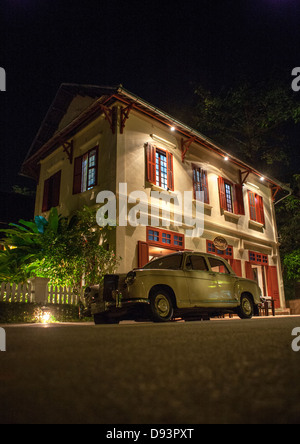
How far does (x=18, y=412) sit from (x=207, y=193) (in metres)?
14.2

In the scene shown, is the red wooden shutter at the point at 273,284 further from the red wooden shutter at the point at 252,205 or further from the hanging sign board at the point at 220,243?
the hanging sign board at the point at 220,243

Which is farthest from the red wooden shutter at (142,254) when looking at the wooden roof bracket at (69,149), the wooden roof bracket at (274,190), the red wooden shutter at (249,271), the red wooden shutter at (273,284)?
the wooden roof bracket at (274,190)

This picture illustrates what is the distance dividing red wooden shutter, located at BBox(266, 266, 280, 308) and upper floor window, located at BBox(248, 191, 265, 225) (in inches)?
101

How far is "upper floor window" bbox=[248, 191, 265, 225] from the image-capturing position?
57.0ft

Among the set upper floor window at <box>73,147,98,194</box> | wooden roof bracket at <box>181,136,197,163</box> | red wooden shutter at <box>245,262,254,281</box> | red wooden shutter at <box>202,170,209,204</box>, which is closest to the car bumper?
upper floor window at <box>73,147,98,194</box>

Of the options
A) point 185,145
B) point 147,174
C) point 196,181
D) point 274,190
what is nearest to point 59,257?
point 147,174

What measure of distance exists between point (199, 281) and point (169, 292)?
35.2 inches

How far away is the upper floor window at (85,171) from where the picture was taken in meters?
12.5

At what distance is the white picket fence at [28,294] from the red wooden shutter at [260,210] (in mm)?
11679

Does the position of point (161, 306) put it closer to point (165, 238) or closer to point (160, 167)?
point (165, 238)

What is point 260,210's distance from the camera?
1786 centimetres
